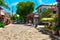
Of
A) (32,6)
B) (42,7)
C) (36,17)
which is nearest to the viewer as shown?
(36,17)

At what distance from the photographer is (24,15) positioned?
316 ft

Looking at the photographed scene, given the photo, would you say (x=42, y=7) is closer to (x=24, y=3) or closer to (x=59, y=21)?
(x=24, y=3)

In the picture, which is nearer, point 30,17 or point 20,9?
point 30,17

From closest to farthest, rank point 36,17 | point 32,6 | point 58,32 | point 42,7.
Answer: point 58,32, point 36,17, point 42,7, point 32,6

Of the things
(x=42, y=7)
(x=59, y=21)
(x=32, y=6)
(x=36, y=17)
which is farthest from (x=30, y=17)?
(x=59, y=21)

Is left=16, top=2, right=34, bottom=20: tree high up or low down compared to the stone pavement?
up

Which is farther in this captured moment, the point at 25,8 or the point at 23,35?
the point at 25,8

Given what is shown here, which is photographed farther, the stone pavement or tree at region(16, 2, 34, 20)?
tree at region(16, 2, 34, 20)

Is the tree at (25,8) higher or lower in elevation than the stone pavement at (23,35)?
higher

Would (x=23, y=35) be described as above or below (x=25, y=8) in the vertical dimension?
below

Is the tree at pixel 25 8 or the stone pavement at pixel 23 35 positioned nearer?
the stone pavement at pixel 23 35

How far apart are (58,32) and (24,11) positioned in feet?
244

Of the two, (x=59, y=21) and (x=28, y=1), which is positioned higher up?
(x=28, y=1)

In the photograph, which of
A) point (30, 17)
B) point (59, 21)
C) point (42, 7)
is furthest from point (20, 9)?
point (59, 21)
